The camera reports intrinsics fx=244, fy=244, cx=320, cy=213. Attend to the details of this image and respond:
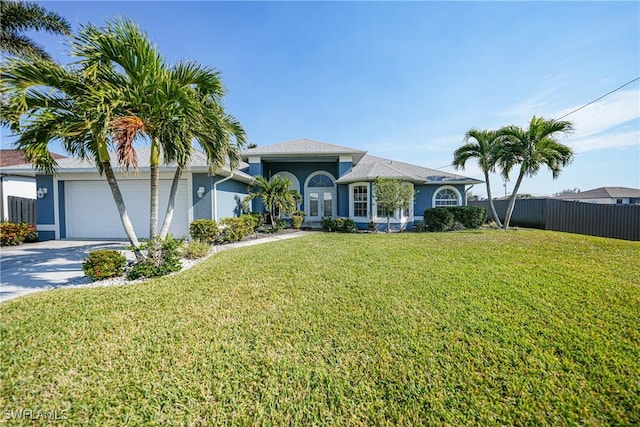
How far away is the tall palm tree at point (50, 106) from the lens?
197 inches

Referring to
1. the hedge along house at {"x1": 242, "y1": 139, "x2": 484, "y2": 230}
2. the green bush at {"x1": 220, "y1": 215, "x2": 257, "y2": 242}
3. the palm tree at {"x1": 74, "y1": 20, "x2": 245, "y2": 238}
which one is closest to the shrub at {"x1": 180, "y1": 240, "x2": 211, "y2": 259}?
the palm tree at {"x1": 74, "y1": 20, "x2": 245, "y2": 238}

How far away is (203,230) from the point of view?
10.1 meters

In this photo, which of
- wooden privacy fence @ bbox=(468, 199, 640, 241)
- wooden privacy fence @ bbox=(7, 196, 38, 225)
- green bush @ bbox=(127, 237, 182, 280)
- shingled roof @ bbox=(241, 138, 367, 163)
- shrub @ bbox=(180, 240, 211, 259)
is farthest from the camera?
shingled roof @ bbox=(241, 138, 367, 163)

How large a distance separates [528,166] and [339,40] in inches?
478

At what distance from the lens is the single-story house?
11109 millimetres

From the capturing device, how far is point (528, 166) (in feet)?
44.2

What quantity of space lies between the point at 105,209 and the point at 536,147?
22329 mm

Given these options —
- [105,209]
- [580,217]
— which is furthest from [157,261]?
[580,217]

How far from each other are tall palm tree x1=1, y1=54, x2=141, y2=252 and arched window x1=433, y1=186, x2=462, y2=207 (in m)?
16.3

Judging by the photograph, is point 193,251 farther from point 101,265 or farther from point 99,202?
point 99,202

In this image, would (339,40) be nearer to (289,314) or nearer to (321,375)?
(289,314)

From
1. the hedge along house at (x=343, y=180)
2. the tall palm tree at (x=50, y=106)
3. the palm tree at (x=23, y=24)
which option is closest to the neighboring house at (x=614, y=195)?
the hedge along house at (x=343, y=180)

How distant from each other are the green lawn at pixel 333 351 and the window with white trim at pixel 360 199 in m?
9.72

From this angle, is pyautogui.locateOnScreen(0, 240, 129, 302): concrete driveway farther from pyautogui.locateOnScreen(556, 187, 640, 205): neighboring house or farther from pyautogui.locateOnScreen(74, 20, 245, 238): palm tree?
pyautogui.locateOnScreen(556, 187, 640, 205): neighboring house
